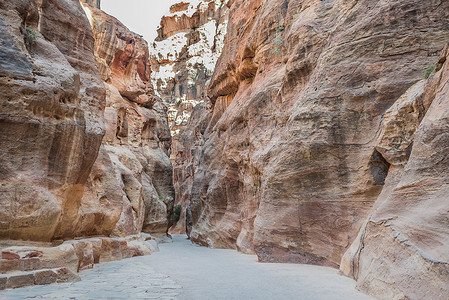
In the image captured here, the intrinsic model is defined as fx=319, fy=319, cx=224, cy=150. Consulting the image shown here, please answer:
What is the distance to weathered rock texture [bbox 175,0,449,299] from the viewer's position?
491cm

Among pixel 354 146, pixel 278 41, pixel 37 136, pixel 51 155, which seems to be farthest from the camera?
pixel 278 41

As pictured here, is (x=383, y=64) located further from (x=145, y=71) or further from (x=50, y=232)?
(x=145, y=71)

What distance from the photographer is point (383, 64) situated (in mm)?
8422

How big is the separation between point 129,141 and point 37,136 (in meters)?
16.1

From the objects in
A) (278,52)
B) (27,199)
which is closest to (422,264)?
(27,199)

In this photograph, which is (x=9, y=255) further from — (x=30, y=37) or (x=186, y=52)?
(x=186, y=52)

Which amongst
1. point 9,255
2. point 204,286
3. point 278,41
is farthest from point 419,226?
point 278,41

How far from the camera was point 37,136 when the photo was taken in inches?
298

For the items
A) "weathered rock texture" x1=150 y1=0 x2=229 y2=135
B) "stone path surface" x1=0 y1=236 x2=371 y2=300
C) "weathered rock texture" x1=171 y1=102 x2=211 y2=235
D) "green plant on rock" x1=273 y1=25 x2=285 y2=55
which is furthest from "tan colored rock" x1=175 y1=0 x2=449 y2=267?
"weathered rock texture" x1=150 y1=0 x2=229 y2=135

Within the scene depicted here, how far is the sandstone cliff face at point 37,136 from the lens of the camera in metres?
6.98

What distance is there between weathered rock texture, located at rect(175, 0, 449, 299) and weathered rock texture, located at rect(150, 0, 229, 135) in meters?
46.7

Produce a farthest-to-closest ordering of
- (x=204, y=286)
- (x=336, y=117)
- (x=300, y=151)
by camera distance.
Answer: (x=300, y=151)
(x=336, y=117)
(x=204, y=286)

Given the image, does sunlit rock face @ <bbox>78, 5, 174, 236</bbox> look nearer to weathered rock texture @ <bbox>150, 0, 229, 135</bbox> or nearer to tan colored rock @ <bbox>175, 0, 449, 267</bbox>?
tan colored rock @ <bbox>175, 0, 449, 267</bbox>

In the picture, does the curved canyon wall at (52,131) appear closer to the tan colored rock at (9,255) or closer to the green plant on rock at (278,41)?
the tan colored rock at (9,255)
